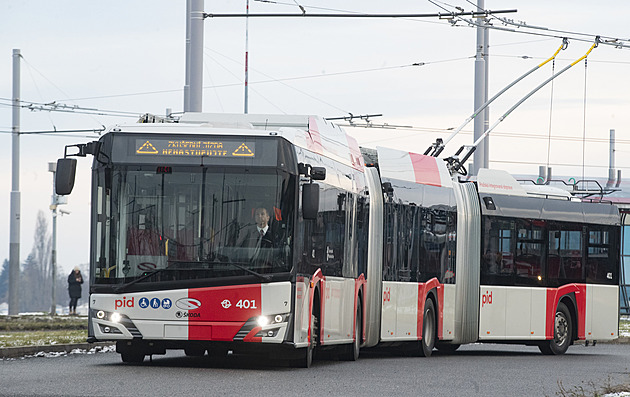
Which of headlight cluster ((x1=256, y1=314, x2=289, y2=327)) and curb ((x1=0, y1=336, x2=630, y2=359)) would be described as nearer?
headlight cluster ((x1=256, y1=314, x2=289, y2=327))

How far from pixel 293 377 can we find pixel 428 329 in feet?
24.2

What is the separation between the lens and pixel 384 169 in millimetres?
20812

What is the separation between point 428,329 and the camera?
22.0 m

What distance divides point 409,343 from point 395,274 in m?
1.54

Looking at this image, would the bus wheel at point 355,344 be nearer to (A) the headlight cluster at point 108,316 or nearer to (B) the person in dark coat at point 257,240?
(B) the person in dark coat at point 257,240

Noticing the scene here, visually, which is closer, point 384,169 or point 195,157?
point 195,157

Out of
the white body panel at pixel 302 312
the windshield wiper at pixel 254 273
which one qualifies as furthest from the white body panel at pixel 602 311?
the windshield wiper at pixel 254 273

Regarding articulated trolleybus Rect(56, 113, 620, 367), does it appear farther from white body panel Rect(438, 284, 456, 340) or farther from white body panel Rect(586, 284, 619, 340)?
white body panel Rect(586, 284, 619, 340)

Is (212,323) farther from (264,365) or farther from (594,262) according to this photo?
(594,262)

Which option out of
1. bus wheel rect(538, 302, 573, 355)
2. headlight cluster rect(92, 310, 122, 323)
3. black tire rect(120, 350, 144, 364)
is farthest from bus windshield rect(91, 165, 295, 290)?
A: bus wheel rect(538, 302, 573, 355)

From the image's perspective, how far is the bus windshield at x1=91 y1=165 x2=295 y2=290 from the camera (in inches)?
603

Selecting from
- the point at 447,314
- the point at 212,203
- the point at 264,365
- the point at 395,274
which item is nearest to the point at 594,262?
the point at 447,314

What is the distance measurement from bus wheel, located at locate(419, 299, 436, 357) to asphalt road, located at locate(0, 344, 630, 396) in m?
0.70

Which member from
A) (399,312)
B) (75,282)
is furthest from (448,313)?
(75,282)
